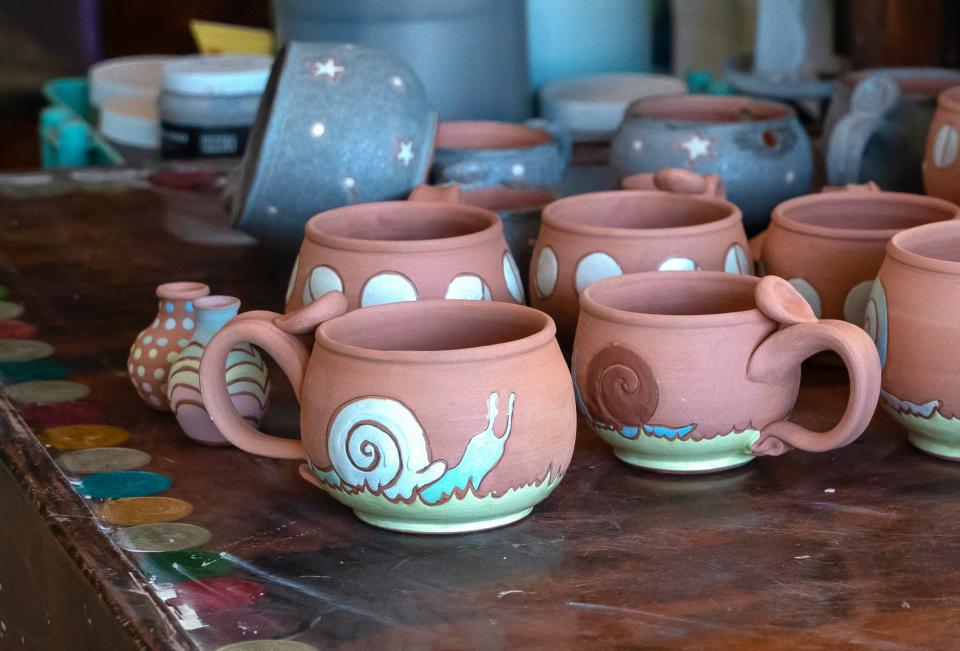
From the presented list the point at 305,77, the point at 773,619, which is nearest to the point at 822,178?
the point at 305,77

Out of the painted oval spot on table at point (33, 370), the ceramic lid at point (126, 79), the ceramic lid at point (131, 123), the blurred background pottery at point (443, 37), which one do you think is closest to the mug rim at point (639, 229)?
the painted oval spot on table at point (33, 370)

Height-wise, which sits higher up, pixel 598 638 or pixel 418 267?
pixel 418 267

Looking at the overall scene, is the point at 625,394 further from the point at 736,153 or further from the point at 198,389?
the point at 736,153

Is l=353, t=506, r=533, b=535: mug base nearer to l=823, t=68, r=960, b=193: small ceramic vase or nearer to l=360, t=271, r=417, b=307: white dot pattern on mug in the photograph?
l=360, t=271, r=417, b=307: white dot pattern on mug

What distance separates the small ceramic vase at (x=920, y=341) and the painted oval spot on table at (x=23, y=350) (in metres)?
0.53

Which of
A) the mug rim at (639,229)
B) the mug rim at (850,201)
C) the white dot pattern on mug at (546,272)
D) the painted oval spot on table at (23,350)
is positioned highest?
the mug rim at (639,229)

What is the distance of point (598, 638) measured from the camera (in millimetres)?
550

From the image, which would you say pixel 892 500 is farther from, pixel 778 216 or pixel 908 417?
pixel 778 216

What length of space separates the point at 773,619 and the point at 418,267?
29cm

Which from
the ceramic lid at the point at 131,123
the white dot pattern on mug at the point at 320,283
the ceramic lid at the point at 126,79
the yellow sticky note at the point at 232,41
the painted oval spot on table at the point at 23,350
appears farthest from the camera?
the yellow sticky note at the point at 232,41

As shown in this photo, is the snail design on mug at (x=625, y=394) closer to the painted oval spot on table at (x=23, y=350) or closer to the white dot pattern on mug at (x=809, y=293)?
the white dot pattern on mug at (x=809, y=293)

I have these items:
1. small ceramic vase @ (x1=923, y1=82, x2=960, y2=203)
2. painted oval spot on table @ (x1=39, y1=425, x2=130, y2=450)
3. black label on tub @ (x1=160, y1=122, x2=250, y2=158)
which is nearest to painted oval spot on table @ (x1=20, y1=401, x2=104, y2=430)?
painted oval spot on table @ (x1=39, y1=425, x2=130, y2=450)

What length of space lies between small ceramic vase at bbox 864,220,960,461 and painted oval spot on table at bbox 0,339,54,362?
0.53 metres

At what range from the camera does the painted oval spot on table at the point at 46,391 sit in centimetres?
82
